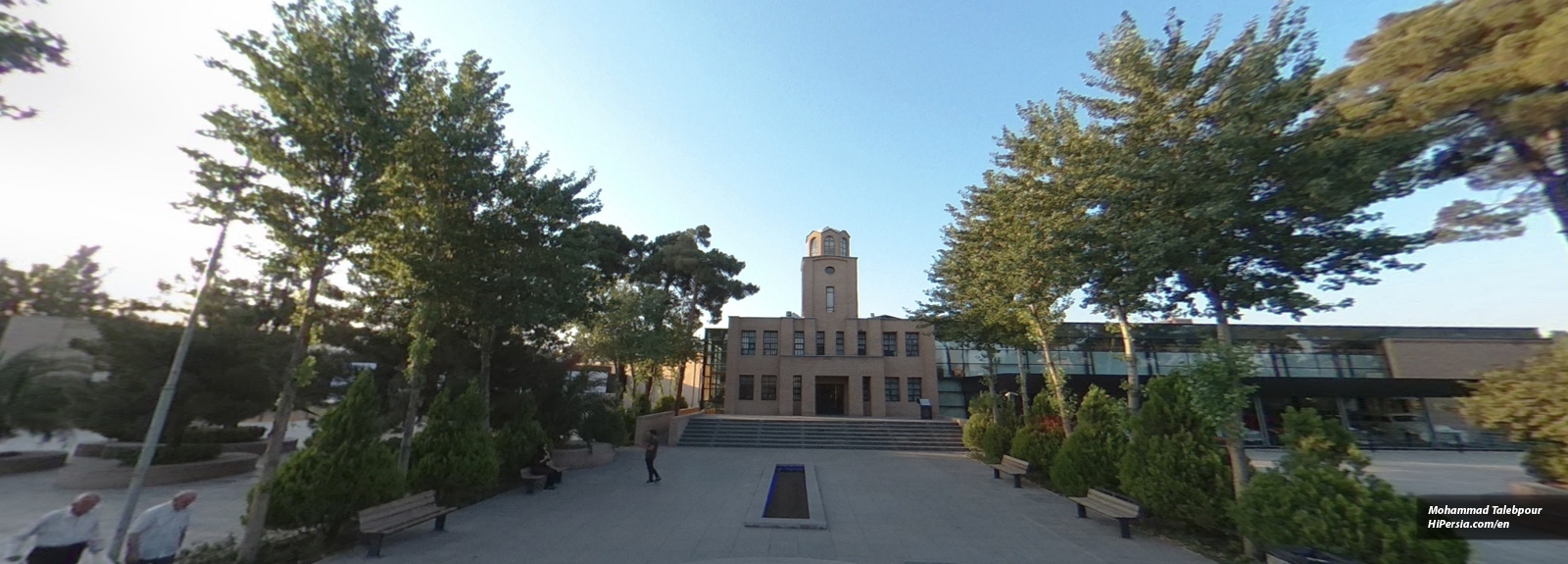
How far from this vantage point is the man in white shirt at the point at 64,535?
5.53 m

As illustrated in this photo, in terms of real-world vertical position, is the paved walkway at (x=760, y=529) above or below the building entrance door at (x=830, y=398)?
below

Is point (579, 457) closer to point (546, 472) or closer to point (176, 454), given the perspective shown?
point (546, 472)

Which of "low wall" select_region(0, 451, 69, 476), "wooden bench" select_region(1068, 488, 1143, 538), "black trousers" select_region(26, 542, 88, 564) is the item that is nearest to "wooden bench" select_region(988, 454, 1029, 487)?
"wooden bench" select_region(1068, 488, 1143, 538)

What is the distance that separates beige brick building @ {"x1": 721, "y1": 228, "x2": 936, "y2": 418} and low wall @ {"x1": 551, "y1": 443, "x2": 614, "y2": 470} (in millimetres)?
16574

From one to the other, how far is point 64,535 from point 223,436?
1783cm

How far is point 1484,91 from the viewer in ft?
36.1

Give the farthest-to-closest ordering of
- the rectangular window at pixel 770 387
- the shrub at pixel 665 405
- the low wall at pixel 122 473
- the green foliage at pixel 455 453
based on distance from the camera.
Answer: the rectangular window at pixel 770 387 < the shrub at pixel 665 405 < the low wall at pixel 122 473 < the green foliage at pixel 455 453

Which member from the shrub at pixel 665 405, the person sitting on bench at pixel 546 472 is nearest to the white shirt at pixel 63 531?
the person sitting on bench at pixel 546 472

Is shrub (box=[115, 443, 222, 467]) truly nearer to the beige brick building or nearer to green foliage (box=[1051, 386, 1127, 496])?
green foliage (box=[1051, 386, 1127, 496])

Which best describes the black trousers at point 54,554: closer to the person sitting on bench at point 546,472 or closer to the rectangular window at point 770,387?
the person sitting on bench at point 546,472

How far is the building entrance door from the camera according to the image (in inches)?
1462

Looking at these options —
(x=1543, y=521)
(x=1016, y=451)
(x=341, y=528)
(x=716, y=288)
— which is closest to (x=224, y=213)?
(x=341, y=528)

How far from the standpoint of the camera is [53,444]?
20.8 m

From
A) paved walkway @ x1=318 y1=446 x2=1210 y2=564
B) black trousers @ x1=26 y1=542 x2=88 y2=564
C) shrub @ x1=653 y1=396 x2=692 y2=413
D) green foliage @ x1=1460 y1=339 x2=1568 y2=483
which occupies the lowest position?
paved walkway @ x1=318 y1=446 x2=1210 y2=564
